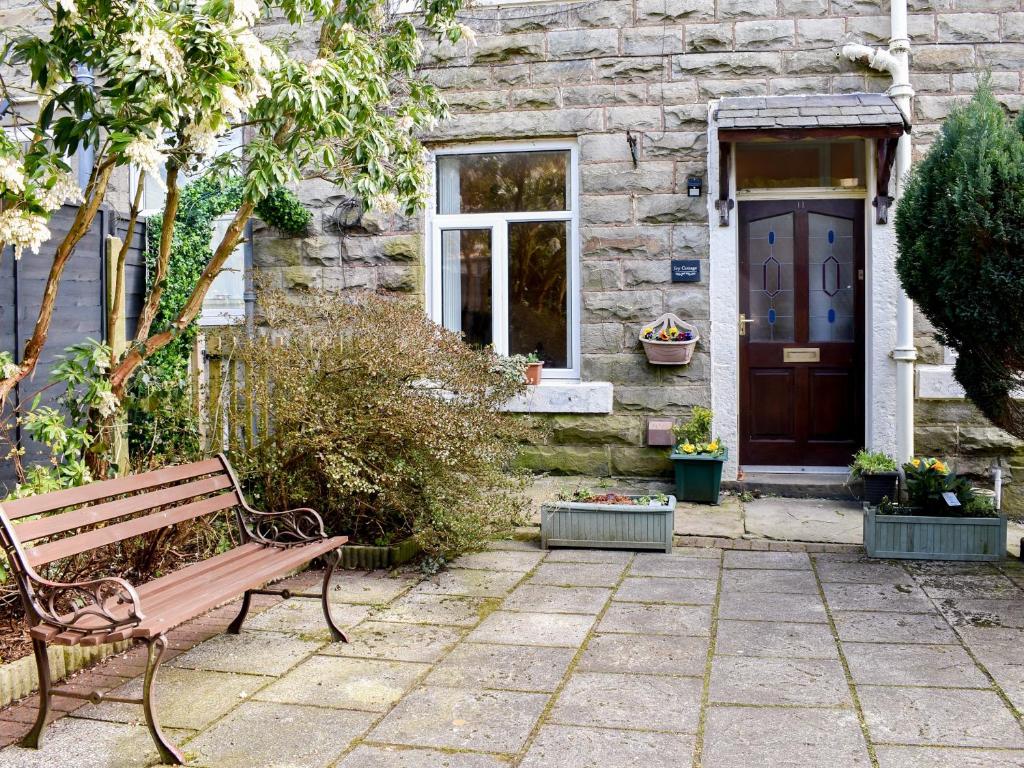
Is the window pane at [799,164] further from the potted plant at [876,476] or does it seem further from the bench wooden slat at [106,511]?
the bench wooden slat at [106,511]

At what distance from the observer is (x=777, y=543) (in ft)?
22.2

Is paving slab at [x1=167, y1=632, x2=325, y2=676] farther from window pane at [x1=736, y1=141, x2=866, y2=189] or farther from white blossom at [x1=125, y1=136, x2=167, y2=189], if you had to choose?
window pane at [x1=736, y1=141, x2=866, y2=189]

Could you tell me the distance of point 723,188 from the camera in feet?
26.9

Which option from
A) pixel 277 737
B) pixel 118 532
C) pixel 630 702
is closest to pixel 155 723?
pixel 277 737

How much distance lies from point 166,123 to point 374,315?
230 cm

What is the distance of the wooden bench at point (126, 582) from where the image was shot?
3482 millimetres

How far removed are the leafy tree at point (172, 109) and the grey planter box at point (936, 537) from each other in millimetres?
3737

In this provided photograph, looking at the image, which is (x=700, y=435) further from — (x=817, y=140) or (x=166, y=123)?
(x=166, y=123)

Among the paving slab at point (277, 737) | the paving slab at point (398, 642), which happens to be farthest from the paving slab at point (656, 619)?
the paving slab at point (277, 737)

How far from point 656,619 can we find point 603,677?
958 millimetres

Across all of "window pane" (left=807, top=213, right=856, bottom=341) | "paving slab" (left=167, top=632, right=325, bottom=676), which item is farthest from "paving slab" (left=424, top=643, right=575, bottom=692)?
"window pane" (left=807, top=213, right=856, bottom=341)

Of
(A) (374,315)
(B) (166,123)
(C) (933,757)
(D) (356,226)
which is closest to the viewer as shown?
(C) (933,757)

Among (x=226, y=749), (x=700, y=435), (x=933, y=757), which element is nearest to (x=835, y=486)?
(x=700, y=435)

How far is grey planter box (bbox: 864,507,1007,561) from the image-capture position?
6262 mm
